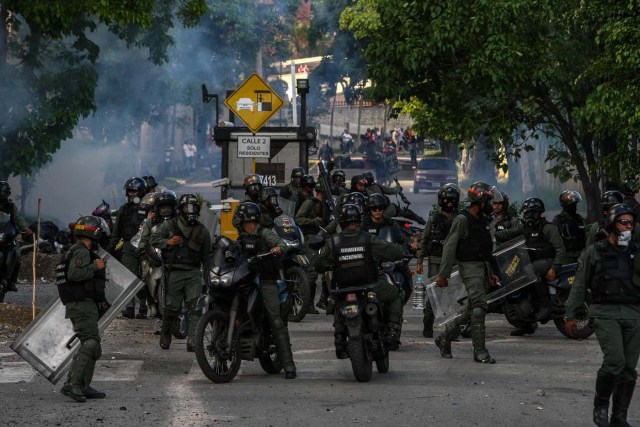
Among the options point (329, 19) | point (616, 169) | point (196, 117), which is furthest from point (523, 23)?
point (196, 117)

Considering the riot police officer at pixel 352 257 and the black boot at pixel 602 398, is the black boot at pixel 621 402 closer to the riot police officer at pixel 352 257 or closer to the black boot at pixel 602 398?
the black boot at pixel 602 398

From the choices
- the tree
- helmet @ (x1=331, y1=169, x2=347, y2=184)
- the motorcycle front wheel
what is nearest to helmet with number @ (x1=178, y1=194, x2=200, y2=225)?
the motorcycle front wheel

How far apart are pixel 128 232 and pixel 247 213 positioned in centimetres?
499

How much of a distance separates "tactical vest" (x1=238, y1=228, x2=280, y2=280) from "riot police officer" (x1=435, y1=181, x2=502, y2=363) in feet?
6.04

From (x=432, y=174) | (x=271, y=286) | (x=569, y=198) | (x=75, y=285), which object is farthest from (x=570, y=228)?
(x=432, y=174)

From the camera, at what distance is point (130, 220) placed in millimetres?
17672

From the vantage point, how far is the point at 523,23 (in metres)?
23.3

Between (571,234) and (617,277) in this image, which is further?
(571,234)

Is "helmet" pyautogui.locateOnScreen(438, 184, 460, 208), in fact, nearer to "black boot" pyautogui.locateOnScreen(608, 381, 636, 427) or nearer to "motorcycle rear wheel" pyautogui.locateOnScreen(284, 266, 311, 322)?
"motorcycle rear wheel" pyautogui.locateOnScreen(284, 266, 311, 322)

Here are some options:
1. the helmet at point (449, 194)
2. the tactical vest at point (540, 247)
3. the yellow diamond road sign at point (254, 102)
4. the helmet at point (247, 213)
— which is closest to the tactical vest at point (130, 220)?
the helmet at point (449, 194)

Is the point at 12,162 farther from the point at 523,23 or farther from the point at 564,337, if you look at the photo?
the point at 564,337

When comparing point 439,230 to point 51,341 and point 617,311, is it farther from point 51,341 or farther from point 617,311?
point 617,311

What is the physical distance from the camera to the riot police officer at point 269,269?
1272cm

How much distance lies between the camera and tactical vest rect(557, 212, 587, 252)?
16844 mm
